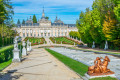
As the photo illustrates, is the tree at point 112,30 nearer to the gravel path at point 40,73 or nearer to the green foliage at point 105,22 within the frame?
the green foliage at point 105,22

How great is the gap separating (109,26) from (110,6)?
489 cm

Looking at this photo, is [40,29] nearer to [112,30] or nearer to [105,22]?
[105,22]

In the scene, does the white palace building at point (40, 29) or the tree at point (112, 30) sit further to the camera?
the white palace building at point (40, 29)

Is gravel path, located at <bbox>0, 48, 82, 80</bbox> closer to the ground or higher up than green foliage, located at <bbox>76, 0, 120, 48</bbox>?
closer to the ground

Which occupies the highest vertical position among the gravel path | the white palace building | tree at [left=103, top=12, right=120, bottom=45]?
the white palace building

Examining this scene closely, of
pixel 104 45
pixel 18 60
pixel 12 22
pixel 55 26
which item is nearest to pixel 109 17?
pixel 104 45

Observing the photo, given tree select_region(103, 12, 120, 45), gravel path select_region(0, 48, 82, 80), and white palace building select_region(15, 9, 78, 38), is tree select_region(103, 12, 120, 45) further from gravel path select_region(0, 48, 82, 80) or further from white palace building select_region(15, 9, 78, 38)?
white palace building select_region(15, 9, 78, 38)

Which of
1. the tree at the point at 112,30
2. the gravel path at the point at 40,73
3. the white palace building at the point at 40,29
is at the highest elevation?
the white palace building at the point at 40,29

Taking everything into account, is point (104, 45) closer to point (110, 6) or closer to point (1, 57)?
point (110, 6)

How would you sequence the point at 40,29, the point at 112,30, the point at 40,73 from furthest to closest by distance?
the point at 40,29
the point at 112,30
the point at 40,73

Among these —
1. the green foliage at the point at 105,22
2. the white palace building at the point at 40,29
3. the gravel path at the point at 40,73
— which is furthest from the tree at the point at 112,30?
the white palace building at the point at 40,29

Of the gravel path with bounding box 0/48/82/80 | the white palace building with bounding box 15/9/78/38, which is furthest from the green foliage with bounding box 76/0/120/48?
the white palace building with bounding box 15/9/78/38

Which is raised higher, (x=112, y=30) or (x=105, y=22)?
(x=105, y=22)

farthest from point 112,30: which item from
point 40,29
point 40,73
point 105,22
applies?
point 40,29
